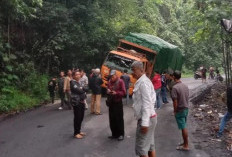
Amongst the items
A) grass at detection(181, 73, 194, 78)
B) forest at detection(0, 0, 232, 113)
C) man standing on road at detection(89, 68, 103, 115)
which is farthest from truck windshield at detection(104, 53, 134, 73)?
grass at detection(181, 73, 194, 78)

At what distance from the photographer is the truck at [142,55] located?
18219mm

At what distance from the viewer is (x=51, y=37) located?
21.3m

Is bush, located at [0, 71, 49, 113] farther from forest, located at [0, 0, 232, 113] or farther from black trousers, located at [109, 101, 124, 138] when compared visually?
black trousers, located at [109, 101, 124, 138]

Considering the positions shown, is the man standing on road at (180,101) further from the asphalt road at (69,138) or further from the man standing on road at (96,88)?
the man standing on road at (96,88)

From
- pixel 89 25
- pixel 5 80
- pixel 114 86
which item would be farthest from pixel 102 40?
pixel 114 86

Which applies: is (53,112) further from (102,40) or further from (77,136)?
(102,40)

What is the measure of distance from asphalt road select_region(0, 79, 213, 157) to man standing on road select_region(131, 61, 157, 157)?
2.24 meters

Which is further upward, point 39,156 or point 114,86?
point 114,86

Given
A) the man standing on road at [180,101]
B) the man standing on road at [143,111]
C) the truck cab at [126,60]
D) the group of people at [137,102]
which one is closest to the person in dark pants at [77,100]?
the group of people at [137,102]

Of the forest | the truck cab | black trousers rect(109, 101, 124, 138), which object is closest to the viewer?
black trousers rect(109, 101, 124, 138)

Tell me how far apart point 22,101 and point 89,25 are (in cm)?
1004

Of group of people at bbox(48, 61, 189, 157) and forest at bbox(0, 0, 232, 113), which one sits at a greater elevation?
forest at bbox(0, 0, 232, 113)

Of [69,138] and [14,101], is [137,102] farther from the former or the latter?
[14,101]

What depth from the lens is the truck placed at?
18219 mm
